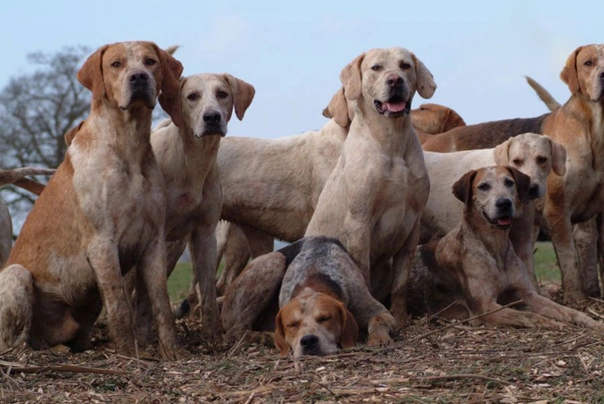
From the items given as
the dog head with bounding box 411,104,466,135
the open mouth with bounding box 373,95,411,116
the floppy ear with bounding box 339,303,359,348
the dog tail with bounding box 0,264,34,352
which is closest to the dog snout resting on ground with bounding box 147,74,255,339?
the open mouth with bounding box 373,95,411,116

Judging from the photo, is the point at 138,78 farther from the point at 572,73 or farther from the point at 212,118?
the point at 572,73

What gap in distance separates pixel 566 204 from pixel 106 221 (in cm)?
423

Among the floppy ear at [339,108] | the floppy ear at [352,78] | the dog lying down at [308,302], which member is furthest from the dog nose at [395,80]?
the dog lying down at [308,302]

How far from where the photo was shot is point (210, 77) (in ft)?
26.9

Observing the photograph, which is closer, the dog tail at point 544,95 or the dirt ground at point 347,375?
the dirt ground at point 347,375

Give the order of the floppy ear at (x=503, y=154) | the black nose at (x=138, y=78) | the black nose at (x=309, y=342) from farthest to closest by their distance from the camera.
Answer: the floppy ear at (x=503, y=154)
the black nose at (x=138, y=78)
the black nose at (x=309, y=342)

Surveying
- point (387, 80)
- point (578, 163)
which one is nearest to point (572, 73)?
point (578, 163)

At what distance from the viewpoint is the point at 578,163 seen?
9609 mm

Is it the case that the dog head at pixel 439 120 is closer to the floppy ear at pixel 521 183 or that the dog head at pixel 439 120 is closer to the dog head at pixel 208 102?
the floppy ear at pixel 521 183

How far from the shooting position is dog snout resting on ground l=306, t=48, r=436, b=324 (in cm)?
845

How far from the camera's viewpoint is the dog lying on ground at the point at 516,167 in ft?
29.7

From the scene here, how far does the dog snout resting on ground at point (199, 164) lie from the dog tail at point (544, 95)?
6.82m

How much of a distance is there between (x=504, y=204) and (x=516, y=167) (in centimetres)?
101

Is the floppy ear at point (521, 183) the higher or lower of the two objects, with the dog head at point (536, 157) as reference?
lower
